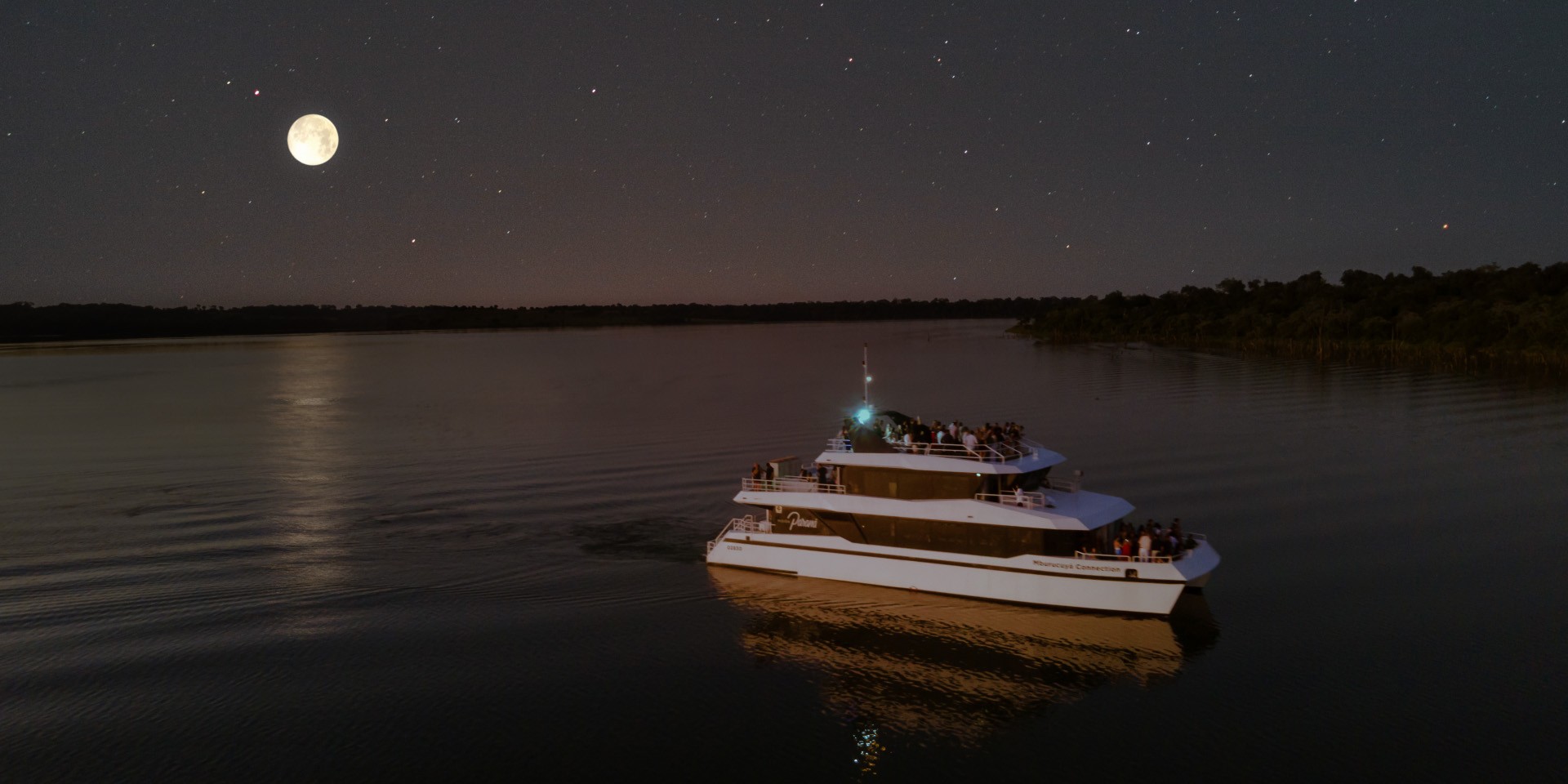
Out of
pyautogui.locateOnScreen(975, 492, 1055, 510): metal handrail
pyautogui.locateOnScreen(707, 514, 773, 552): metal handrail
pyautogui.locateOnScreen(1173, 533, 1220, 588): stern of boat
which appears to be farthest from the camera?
pyautogui.locateOnScreen(707, 514, 773, 552): metal handrail

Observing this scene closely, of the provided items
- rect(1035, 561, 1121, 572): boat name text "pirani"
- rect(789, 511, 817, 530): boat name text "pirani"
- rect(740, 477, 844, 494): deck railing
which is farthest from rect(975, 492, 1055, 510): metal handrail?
rect(789, 511, 817, 530): boat name text "pirani"

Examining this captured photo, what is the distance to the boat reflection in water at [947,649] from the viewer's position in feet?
64.9

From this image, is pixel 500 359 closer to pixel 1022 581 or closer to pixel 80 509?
pixel 80 509

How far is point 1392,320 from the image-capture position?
118062 millimetres

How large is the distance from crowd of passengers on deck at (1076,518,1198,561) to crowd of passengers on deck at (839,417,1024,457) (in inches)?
131

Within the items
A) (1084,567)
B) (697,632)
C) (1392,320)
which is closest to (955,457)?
(1084,567)

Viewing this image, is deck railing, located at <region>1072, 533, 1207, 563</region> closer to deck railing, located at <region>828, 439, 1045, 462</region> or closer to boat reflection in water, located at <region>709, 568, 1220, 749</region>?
boat reflection in water, located at <region>709, 568, 1220, 749</region>

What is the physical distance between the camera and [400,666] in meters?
21.8

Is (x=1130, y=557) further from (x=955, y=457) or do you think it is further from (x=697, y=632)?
(x=697, y=632)

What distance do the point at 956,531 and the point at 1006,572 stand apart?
172 cm

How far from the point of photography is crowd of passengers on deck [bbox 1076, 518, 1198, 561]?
79.2 ft

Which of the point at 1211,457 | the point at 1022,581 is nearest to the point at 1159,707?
the point at 1022,581

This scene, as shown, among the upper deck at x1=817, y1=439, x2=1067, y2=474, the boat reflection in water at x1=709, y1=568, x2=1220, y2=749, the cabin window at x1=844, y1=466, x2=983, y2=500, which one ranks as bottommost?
the boat reflection in water at x1=709, y1=568, x2=1220, y2=749

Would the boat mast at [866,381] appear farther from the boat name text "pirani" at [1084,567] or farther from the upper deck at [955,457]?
the boat name text "pirani" at [1084,567]
